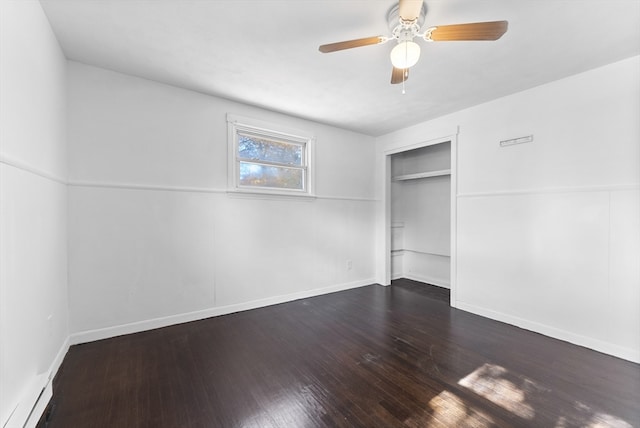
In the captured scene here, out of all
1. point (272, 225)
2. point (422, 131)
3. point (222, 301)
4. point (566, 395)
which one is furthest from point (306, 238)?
point (566, 395)

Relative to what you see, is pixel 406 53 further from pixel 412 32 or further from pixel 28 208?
pixel 28 208

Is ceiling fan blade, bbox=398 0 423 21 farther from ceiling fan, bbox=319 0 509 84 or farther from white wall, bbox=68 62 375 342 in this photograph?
white wall, bbox=68 62 375 342

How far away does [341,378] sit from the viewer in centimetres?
198

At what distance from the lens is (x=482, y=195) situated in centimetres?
331

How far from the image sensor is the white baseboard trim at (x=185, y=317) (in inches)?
98.3

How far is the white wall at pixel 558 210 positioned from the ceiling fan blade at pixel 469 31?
5.96 feet

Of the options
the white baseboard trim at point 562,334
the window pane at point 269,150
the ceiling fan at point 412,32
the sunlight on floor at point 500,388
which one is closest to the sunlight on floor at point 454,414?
the sunlight on floor at point 500,388

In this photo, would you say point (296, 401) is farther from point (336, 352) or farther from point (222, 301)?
point (222, 301)

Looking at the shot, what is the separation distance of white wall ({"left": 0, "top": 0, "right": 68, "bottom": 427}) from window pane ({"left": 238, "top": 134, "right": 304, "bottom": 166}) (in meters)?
1.74

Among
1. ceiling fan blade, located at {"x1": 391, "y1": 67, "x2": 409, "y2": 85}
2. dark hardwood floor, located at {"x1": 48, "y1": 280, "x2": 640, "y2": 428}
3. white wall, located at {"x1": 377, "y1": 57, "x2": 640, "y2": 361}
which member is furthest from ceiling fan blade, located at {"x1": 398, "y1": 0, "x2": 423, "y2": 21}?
dark hardwood floor, located at {"x1": 48, "y1": 280, "x2": 640, "y2": 428}

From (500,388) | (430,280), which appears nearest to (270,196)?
(500,388)

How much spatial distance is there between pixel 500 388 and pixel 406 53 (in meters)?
2.46

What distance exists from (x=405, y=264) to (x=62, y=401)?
4909 mm

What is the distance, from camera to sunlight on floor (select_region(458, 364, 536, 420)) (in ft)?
5.52
